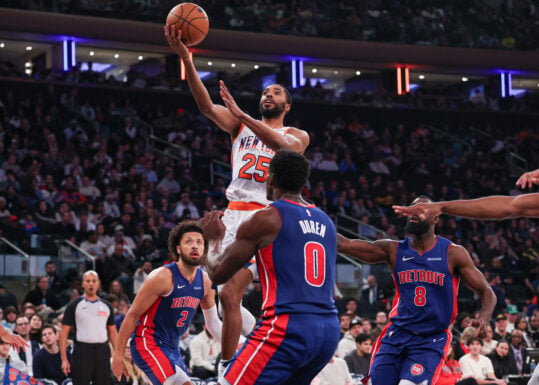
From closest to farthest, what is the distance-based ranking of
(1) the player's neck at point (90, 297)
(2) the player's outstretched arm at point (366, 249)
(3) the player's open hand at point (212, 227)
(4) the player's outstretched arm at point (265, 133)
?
(3) the player's open hand at point (212, 227), (4) the player's outstretched arm at point (265, 133), (2) the player's outstretched arm at point (366, 249), (1) the player's neck at point (90, 297)

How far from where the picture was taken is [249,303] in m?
14.9

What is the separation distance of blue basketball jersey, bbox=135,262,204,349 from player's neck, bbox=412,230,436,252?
207cm

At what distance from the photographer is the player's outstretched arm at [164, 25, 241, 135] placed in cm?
764

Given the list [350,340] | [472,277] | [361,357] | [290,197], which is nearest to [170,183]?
[350,340]

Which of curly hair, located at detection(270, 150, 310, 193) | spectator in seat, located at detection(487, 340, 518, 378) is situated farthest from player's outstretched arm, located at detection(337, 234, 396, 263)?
spectator in seat, located at detection(487, 340, 518, 378)

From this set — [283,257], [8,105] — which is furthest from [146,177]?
[283,257]

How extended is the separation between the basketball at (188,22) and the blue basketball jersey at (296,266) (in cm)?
287

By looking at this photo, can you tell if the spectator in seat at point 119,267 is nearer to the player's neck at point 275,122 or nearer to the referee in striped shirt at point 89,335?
the referee in striped shirt at point 89,335

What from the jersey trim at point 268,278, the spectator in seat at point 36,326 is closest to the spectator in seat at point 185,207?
the spectator in seat at point 36,326

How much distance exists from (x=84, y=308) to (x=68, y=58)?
1642 centimetres

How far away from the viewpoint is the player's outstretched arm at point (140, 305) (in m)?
7.86

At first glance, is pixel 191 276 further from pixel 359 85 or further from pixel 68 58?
pixel 359 85

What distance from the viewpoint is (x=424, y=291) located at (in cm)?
820

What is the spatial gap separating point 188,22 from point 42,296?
8.90 meters
